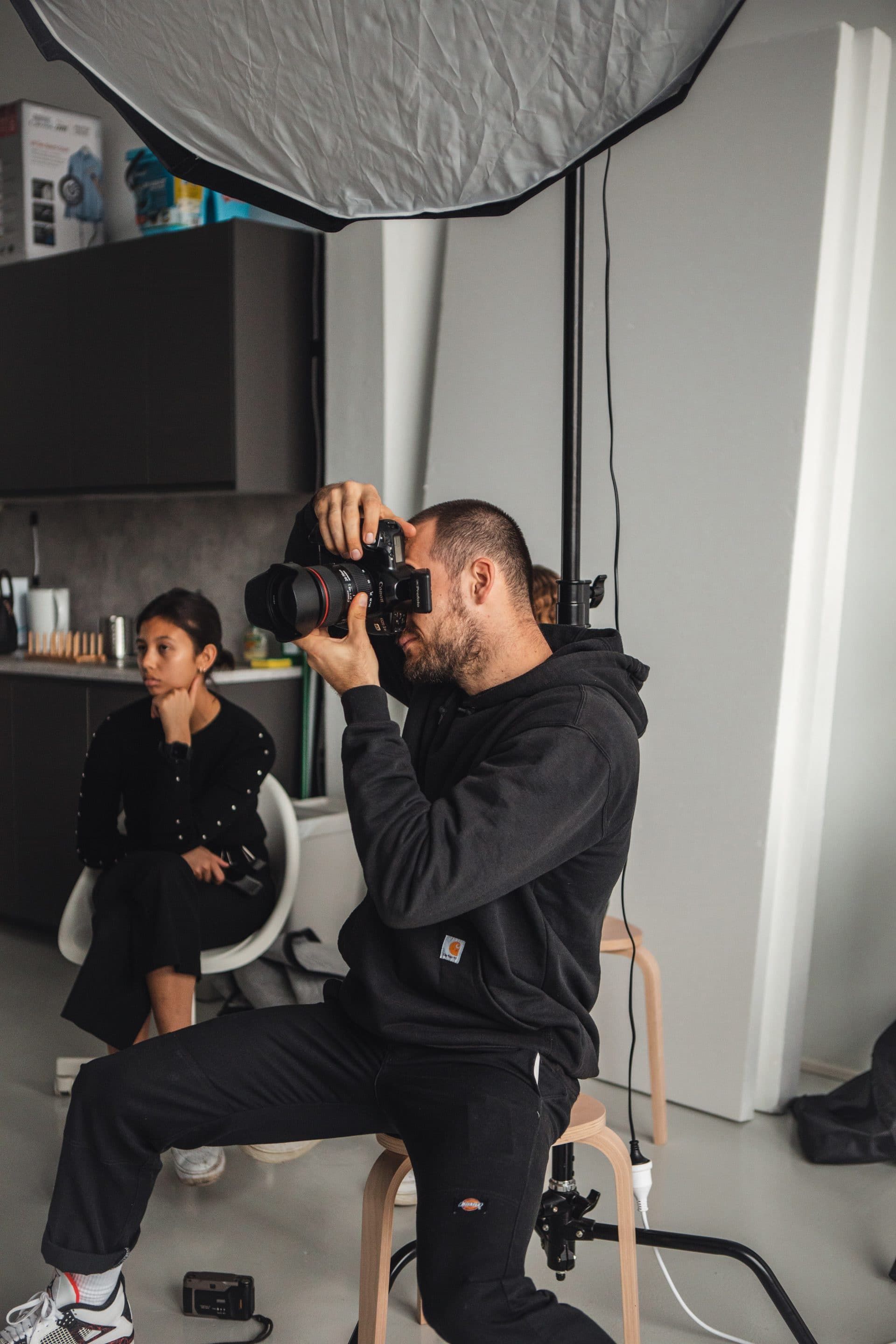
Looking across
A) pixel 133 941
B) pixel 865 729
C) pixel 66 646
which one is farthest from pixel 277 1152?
pixel 66 646

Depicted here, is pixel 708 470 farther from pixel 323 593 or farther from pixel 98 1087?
pixel 98 1087

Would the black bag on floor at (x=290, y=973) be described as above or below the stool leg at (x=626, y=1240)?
below

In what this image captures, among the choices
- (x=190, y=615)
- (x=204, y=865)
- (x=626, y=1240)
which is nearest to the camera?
(x=626, y=1240)

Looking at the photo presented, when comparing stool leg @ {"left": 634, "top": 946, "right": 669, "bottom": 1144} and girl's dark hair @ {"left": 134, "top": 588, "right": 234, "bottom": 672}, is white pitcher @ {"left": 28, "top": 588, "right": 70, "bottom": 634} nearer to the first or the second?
girl's dark hair @ {"left": 134, "top": 588, "right": 234, "bottom": 672}

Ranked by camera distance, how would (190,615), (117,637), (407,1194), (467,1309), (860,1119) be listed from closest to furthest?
(467,1309) → (407,1194) → (860,1119) → (190,615) → (117,637)

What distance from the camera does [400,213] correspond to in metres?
1.53

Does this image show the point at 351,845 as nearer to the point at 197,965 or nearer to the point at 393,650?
the point at 197,965

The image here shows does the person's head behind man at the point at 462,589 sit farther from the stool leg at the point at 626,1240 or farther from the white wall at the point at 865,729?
the white wall at the point at 865,729

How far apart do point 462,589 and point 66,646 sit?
8.91 ft

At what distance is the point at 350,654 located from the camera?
1.40m

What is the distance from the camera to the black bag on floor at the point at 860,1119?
7.20ft

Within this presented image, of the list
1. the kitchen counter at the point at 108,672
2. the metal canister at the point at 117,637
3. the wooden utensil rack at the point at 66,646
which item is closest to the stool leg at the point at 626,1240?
the kitchen counter at the point at 108,672

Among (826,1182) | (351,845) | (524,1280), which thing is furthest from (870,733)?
(524,1280)

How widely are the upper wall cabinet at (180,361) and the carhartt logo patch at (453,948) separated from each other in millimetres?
2196
